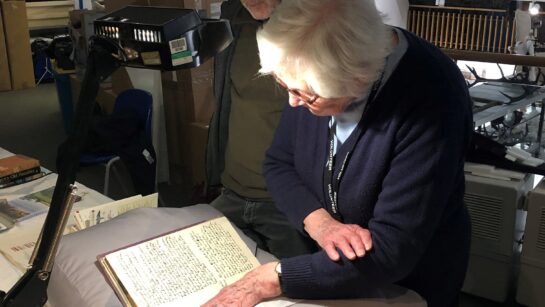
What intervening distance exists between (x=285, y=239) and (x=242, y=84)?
0.54 m

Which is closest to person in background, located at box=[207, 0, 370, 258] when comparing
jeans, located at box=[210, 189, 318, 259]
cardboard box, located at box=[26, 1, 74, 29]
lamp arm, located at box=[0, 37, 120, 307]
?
jeans, located at box=[210, 189, 318, 259]

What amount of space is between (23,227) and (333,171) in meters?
0.95

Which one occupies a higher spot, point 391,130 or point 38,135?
point 391,130

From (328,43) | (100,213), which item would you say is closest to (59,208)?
(328,43)

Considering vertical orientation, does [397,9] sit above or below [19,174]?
above

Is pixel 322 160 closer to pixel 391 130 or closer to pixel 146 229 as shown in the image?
pixel 391 130

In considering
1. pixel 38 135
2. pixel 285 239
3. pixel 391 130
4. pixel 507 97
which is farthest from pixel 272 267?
pixel 38 135

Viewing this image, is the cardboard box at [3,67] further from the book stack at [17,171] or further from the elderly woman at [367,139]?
the elderly woman at [367,139]

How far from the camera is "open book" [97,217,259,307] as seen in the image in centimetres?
103

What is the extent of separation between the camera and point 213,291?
1063mm

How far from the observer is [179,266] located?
110 cm

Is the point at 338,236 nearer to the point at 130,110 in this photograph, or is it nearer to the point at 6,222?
the point at 6,222

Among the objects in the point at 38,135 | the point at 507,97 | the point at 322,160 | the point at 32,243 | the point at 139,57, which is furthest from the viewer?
the point at 38,135

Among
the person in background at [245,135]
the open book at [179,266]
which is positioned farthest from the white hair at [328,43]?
the person in background at [245,135]
